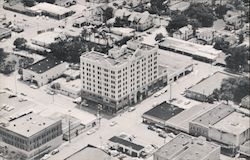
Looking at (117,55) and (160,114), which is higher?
(117,55)

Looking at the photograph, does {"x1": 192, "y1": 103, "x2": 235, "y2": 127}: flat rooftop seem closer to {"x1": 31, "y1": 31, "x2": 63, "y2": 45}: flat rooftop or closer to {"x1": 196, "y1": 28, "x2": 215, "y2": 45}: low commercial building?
{"x1": 196, "y1": 28, "x2": 215, "y2": 45}: low commercial building

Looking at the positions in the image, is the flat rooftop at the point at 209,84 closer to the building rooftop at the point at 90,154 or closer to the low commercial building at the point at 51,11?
the building rooftop at the point at 90,154

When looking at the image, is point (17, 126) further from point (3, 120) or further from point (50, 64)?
point (50, 64)

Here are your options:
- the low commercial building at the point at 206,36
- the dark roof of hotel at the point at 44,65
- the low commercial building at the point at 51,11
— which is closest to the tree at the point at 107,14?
the low commercial building at the point at 51,11

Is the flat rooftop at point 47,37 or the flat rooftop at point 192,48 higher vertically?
the flat rooftop at point 192,48

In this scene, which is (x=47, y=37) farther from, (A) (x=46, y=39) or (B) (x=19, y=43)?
(B) (x=19, y=43)

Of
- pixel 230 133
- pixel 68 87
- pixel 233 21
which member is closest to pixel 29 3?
pixel 233 21

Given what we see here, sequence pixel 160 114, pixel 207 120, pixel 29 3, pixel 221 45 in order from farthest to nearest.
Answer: pixel 29 3 → pixel 221 45 → pixel 160 114 → pixel 207 120
